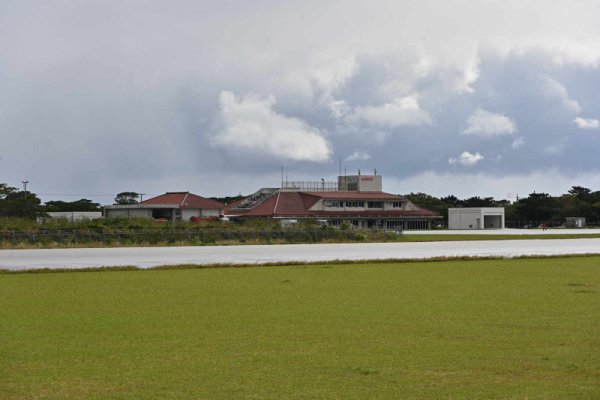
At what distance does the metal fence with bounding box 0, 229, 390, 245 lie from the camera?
61.4 meters

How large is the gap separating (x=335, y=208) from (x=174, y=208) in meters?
25.2

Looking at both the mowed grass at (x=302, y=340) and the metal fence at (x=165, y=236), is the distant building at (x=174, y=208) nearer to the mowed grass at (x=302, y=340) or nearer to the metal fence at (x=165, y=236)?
the metal fence at (x=165, y=236)

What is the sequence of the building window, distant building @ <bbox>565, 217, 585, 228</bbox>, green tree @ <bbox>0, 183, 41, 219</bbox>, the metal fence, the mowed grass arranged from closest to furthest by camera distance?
1. the mowed grass
2. the metal fence
3. green tree @ <bbox>0, 183, 41, 219</bbox>
4. the building window
5. distant building @ <bbox>565, 217, 585, 228</bbox>

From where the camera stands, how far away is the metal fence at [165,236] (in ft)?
202

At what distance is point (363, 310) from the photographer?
1980cm

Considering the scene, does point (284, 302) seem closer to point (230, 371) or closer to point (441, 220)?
point (230, 371)

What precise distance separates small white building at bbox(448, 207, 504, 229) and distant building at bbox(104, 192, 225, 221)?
129 ft

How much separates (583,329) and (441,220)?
14748 centimetres

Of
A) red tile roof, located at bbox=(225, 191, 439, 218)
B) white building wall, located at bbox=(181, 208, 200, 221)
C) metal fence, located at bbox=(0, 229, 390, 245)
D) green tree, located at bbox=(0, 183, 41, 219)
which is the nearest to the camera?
metal fence, located at bbox=(0, 229, 390, 245)

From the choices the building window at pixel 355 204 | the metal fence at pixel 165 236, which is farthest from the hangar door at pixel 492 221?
the metal fence at pixel 165 236

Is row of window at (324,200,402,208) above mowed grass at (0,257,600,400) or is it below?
above

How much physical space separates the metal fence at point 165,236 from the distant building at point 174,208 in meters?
58.6

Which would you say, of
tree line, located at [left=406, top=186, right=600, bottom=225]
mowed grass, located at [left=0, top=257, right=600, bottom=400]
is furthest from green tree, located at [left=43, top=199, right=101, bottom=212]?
mowed grass, located at [left=0, top=257, right=600, bottom=400]

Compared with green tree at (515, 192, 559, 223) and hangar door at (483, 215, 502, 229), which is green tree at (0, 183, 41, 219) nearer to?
hangar door at (483, 215, 502, 229)
